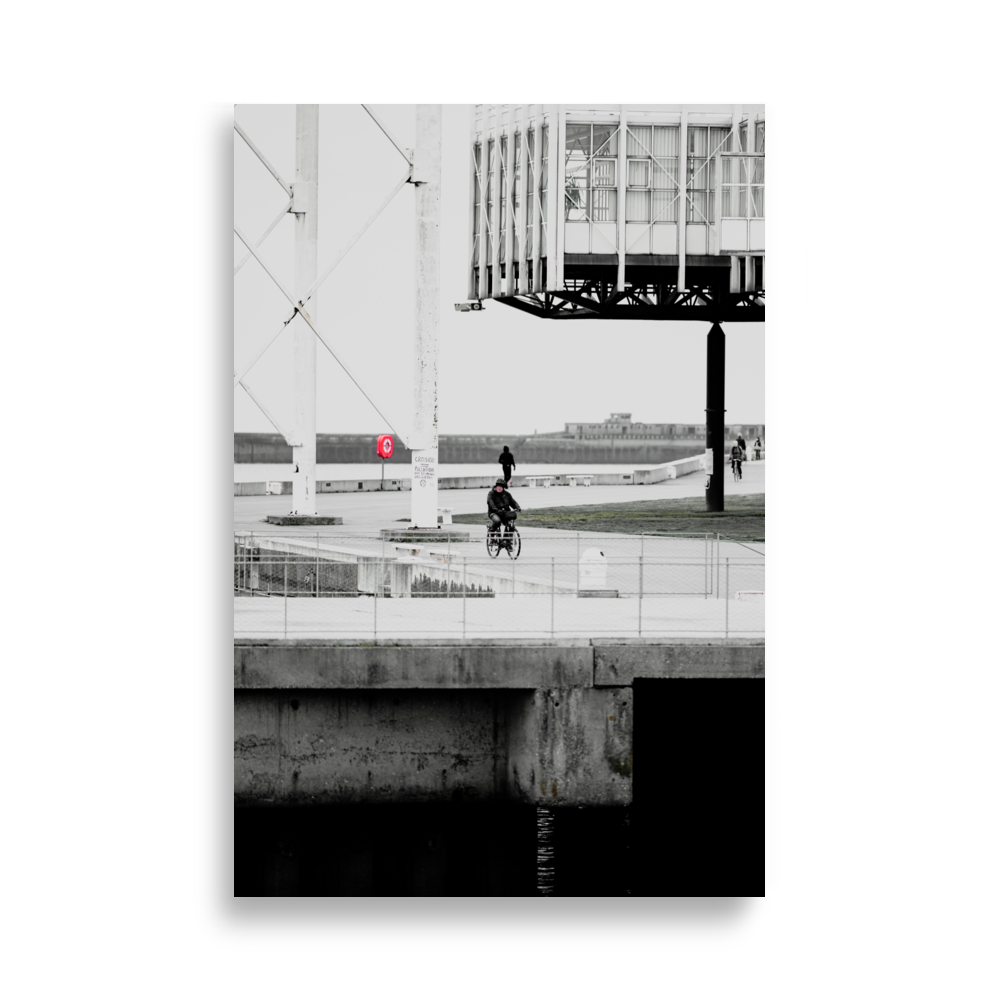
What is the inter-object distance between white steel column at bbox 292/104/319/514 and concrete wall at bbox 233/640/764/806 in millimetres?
17708

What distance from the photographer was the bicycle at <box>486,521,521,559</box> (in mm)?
24672

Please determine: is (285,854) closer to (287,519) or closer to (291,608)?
(291,608)

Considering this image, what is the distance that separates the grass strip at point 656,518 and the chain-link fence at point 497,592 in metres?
3.91

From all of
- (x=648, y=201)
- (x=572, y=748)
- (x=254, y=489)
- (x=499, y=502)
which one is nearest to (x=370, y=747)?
(x=572, y=748)

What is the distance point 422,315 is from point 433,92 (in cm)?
2357

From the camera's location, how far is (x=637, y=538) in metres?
28.5

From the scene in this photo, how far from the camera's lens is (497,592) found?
864 inches

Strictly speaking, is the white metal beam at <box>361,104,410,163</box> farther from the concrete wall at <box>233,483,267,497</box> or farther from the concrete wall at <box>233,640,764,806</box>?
the concrete wall at <box>233,483,267,497</box>

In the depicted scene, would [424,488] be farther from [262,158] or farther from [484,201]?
[484,201]

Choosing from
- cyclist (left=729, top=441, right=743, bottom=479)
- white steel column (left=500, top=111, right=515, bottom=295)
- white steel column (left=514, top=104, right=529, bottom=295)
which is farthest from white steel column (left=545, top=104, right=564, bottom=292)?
cyclist (left=729, top=441, right=743, bottom=479)

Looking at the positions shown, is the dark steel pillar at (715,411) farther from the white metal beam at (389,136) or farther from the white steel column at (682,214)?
the white metal beam at (389,136)
